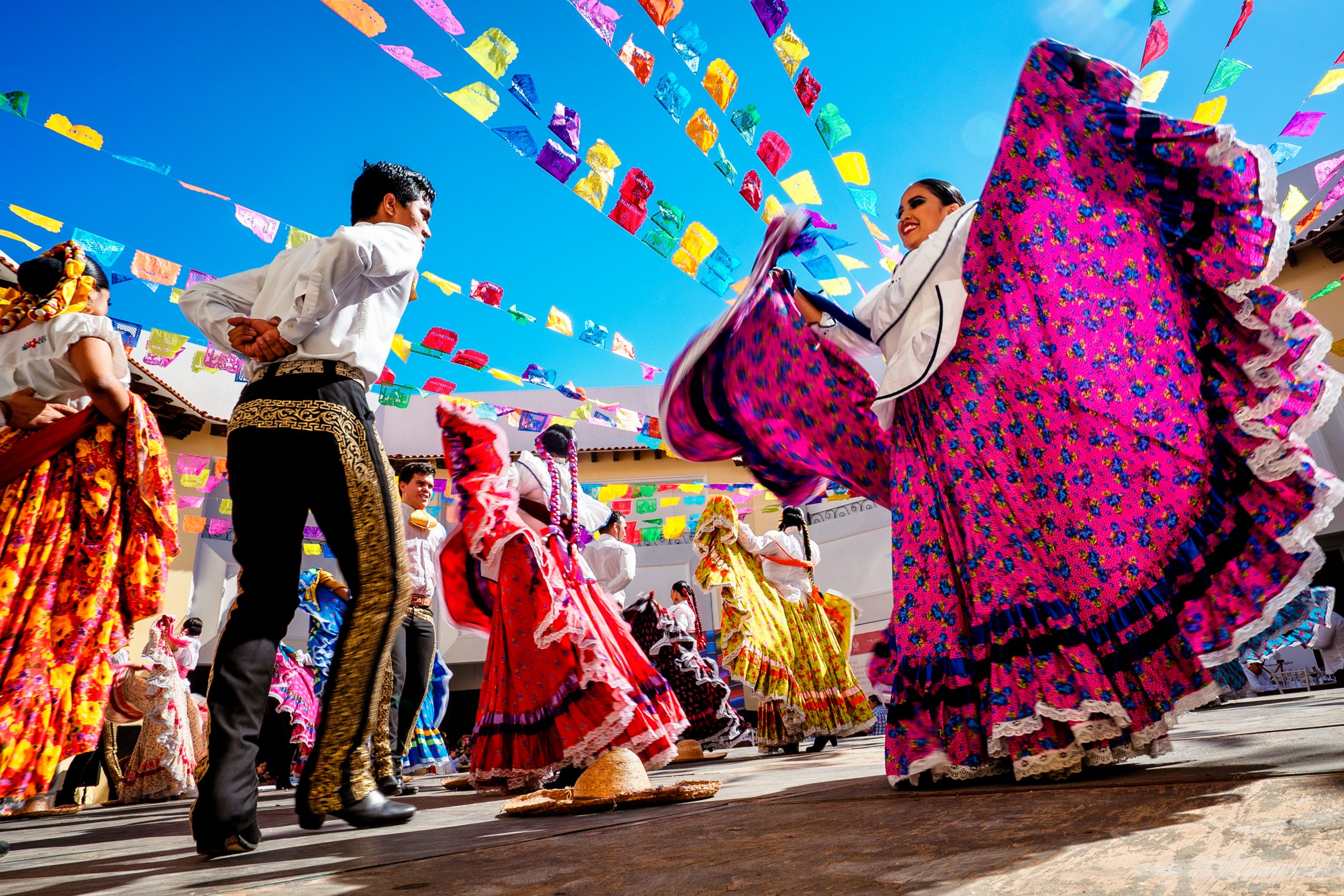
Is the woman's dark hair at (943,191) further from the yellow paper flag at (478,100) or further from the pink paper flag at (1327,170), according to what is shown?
the pink paper flag at (1327,170)

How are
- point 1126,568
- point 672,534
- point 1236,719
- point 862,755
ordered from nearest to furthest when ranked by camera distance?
point 1126,568 → point 1236,719 → point 862,755 → point 672,534

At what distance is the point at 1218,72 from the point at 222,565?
15111 millimetres

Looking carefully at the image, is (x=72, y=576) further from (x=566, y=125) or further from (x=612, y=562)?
(x=612, y=562)

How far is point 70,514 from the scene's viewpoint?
6.99 feet

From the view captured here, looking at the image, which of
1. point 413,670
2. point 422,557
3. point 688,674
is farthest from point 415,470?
point 688,674

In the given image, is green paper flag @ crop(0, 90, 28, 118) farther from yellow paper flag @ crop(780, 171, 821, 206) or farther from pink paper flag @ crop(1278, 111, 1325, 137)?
pink paper flag @ crop(1278, 111, 1325, 137)

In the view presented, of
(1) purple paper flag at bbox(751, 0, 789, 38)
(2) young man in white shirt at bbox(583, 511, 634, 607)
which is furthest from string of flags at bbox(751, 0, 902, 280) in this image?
(2) young man in white shirt at bbox(583, 511, 634, 607)

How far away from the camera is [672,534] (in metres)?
13.8

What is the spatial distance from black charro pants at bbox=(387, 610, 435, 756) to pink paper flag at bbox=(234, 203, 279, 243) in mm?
2144

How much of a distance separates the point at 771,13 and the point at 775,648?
3.54 metres

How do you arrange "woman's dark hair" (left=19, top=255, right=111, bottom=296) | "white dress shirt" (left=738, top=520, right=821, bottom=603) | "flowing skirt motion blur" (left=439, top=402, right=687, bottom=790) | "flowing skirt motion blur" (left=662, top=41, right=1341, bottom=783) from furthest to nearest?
"white dress shirt" (left=738, top=520, right=821, bottom=603) < "flowing skirt motion blur" (left=439, top=402, right=687, bottom=790) < "woman's dark hair" (left=19, top=255, right=111, bottom=296) < "flowing skirt motion blur" (left=662, top=41, right=1341, bottom=783)

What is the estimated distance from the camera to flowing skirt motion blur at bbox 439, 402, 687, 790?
261cm

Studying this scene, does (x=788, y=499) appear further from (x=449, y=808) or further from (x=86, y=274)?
(x=86, y=274)

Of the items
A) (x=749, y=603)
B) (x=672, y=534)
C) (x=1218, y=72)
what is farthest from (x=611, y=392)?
(x=1218, y=72)
